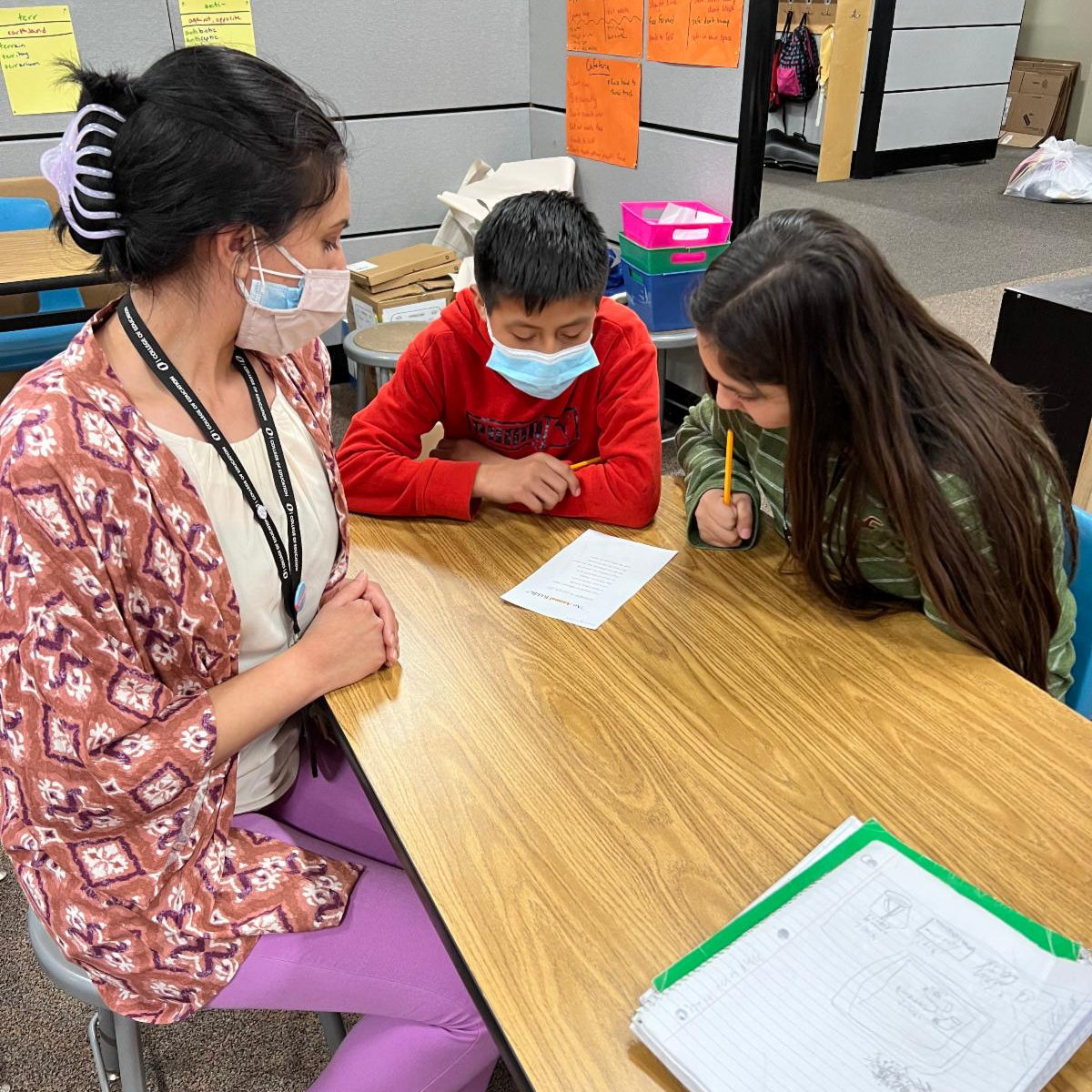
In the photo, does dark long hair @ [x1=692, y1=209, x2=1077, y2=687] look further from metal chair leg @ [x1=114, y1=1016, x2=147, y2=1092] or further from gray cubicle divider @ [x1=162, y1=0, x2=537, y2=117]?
gray cubicle divider @ [x1=162, y1=0, x2=537, y2=117]

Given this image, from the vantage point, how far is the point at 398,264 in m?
3.04

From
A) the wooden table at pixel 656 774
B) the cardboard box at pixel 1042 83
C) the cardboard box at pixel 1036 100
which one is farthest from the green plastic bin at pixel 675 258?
the cardboard box at pixel 1042 83

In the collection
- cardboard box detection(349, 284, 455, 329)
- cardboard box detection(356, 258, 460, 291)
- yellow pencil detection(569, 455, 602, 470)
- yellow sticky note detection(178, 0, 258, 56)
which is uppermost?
yellow sticky note detection(178, 0, 258, 56)

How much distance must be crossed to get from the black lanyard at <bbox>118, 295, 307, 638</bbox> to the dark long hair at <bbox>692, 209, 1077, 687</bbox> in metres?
0.53

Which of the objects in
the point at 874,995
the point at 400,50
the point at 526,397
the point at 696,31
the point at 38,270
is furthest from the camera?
the point at 400,50

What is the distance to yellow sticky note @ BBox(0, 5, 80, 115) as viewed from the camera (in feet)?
8.87

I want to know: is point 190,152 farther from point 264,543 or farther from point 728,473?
point 728,473

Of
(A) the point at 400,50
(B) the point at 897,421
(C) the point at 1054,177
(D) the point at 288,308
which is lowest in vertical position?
(C) the point at 1054,177

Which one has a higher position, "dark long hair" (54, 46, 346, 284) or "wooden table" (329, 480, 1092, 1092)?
"dark long hair" (54, 46, 346, 284)

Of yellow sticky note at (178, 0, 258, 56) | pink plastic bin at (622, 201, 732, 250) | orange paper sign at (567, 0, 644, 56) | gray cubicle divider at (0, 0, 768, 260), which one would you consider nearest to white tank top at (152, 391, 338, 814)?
pink plastic bin at (622, 201, 732, 250)

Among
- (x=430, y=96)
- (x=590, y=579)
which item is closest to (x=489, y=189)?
(x=430, y=96)

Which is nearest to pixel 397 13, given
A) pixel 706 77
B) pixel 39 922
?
pixel 706 77

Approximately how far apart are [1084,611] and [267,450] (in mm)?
1000

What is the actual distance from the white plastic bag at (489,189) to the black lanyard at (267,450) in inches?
86.8
